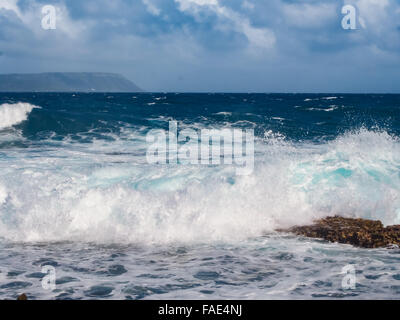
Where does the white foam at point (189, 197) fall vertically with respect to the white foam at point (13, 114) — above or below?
below

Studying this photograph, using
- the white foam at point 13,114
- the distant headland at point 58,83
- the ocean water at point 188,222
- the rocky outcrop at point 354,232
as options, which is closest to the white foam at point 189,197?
the ocean water at point 188,222

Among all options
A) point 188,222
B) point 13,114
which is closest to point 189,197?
point 188,222

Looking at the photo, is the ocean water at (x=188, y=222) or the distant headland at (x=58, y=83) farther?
the distant headland at (x=58, y=83)

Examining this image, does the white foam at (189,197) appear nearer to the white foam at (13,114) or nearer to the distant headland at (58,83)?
the white foam at (13,114)

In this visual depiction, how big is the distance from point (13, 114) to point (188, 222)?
1669 centimetres

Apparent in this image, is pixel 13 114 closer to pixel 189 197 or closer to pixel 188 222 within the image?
pixel 189 197

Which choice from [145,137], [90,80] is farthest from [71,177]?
[90,80]

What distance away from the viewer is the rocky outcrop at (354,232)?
6895 millimetres

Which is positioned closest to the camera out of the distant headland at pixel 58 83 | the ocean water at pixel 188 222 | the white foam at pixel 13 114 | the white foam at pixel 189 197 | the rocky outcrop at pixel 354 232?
the ocean water at pixel 188 222

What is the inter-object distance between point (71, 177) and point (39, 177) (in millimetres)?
692

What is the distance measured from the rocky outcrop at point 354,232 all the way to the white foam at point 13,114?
16.2 m

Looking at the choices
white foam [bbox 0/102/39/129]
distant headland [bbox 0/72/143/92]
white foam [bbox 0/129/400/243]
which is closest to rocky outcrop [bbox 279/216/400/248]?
white foam [bbox 0/129/400/243]

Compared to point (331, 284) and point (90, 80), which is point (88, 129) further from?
point (90, 80)

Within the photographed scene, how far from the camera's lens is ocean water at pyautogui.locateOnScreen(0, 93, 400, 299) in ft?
17.5
